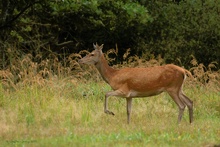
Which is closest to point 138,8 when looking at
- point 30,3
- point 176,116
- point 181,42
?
point 30,3

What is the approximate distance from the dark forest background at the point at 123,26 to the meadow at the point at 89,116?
11.9ft

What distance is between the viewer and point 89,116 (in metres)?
12.6

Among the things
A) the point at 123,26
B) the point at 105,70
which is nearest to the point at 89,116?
the point at 105,70

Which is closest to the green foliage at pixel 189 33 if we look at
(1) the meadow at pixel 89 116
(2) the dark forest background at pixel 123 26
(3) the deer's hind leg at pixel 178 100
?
(2) the dark forest background at pixel 123 26

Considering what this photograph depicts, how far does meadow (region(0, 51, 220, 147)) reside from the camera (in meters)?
9.90

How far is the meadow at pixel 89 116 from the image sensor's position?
990 centimetres

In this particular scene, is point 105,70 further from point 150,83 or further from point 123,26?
point 123,26

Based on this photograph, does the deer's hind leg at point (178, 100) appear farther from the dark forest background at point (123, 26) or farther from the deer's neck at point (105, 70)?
the dark forest background at point (123, 26)

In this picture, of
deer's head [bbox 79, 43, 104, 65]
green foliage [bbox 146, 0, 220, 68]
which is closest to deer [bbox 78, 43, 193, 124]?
deer's head [bbox 79, 43, 104, 65]

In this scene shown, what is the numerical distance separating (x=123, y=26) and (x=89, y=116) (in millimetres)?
14069

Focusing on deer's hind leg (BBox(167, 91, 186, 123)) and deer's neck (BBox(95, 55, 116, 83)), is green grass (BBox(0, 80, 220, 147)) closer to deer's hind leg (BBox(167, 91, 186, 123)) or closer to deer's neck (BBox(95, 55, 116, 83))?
deer's hind leg (BBox(167, 91, 186, 123))

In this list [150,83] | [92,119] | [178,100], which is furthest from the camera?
[178,100]

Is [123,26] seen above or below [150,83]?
above

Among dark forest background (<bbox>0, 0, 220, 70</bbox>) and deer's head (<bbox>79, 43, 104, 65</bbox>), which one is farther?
dark forest background (<bbox>0, 0, 220, 70</bbox>)
